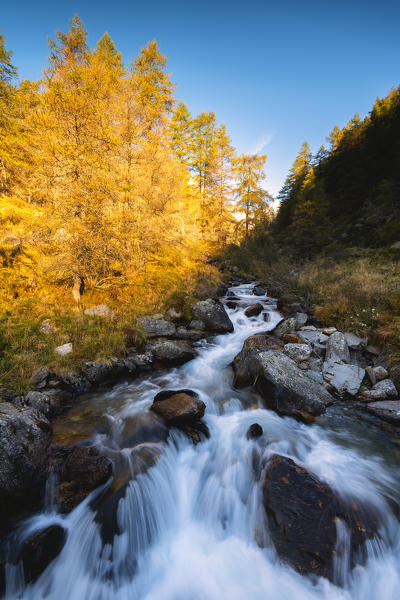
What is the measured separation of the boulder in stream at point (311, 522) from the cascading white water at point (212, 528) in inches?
4.9

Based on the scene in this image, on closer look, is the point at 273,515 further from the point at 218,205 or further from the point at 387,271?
the point at 218,205

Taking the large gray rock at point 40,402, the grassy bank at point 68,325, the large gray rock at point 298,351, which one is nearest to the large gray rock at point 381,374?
the large gray rock at point 298,351

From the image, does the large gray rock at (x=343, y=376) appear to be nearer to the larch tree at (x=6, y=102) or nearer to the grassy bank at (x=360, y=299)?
the grassy bank at (x=360, y=299)

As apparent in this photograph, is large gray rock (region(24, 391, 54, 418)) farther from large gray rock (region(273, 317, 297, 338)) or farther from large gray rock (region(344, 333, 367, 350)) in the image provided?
large gray rock (region(344, 333, 367, 350))

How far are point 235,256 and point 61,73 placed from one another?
62.3ft

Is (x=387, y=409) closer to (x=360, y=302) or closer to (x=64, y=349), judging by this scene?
(x=360, y=302)

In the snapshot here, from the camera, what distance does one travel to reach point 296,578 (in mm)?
2977

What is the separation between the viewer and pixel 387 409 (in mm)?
5551

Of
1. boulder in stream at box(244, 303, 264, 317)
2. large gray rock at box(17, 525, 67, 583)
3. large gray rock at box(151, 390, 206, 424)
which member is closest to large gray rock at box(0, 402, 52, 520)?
large gray rock at box(17, 525, 67, 583)

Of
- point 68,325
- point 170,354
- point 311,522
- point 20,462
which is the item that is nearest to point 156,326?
point 170,354

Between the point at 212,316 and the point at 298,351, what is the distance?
442 centimetres

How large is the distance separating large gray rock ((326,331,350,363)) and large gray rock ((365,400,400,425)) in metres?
1.57

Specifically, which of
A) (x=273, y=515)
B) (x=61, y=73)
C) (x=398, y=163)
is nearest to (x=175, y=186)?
(x=61, y=73)

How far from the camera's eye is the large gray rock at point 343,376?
6375 mm
